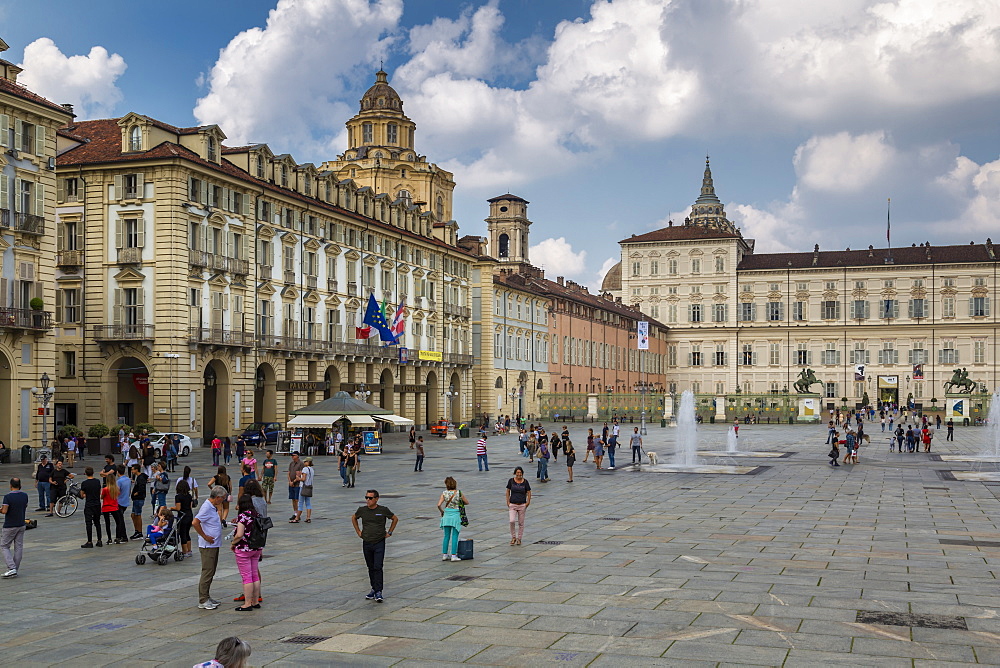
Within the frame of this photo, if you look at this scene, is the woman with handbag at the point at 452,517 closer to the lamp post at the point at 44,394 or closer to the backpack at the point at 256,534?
the backpack at the point at 256,534

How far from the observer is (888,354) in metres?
135

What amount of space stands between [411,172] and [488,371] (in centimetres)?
2708

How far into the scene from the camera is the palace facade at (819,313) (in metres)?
132

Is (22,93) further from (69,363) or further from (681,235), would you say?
(681,235)

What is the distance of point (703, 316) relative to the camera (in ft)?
473

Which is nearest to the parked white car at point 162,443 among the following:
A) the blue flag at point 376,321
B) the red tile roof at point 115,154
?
the blue flag at point 376,321

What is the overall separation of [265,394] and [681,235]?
9153 centimetres

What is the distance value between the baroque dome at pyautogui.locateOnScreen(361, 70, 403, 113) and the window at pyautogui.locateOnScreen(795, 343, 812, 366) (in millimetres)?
63564

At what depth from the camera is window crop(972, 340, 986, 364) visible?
131250mm

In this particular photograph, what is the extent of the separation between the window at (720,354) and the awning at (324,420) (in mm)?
100019

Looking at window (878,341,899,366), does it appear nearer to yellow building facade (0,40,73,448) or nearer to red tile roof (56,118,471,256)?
red tile roof (56,118,471,256)

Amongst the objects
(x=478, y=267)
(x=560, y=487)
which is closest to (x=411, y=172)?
(x=478, y=267)

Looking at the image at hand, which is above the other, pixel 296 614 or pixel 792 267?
pixel 792 267

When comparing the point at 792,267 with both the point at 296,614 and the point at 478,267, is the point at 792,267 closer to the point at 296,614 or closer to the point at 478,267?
the point at 478,267
